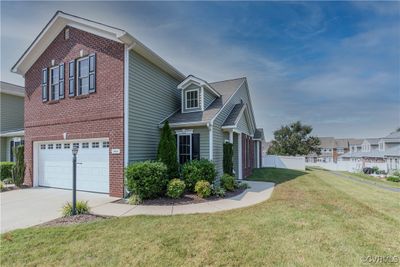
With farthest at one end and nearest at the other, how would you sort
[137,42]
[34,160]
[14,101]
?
[14,101]
[34,160]
[137,42]

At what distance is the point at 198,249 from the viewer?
166 inches

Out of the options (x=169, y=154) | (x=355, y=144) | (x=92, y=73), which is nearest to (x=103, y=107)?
(x=92, y=73)

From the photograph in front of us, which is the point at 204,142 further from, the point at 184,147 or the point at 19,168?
the point at 19,168

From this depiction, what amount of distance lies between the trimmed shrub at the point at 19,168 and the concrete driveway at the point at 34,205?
219 cm

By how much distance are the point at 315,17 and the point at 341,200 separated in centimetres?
832

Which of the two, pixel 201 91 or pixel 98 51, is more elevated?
pixel 98 51

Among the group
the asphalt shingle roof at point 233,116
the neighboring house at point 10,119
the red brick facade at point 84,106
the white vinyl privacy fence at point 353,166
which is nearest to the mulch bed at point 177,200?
the red brick facade at point 84,106

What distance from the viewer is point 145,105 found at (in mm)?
10375

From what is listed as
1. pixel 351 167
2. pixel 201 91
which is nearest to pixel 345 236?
pixel 201 91

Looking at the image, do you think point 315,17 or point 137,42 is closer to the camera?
point 137,42

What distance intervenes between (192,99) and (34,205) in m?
8.81

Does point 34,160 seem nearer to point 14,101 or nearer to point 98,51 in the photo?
point 98,51

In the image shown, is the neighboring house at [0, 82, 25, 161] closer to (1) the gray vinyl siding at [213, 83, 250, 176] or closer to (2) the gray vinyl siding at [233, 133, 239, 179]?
(1) the gray vinyl siding at [213, 83, 250, 176]

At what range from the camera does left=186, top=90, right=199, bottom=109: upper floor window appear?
487 inches
